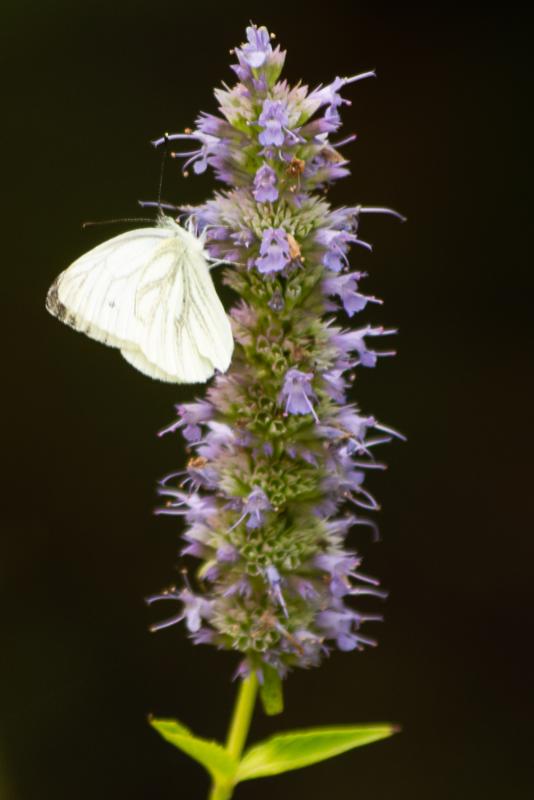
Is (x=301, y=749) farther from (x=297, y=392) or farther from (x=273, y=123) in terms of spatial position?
(x=273, y=123)

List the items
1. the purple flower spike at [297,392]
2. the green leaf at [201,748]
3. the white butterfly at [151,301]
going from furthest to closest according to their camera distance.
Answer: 1. the white butterfly at [151,301]
2. the purple flower spike at [297,392]
3. the green leaf at [201,748]

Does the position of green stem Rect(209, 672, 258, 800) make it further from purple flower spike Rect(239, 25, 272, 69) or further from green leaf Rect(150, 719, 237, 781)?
purple flower spike Rect(239, 25, 272, 69)

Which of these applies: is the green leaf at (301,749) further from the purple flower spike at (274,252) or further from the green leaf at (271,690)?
the purple flower spike at (274,252)

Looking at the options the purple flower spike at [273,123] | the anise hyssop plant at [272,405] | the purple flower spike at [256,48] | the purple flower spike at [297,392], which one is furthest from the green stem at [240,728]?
the purple flower spike at [256,48]

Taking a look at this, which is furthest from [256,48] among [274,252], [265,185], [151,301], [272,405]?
[272,405]

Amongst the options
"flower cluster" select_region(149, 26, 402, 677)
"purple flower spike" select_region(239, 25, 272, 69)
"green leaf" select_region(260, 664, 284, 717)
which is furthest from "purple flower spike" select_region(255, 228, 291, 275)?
"green leaf" select_region(260, 664, 284, 717)
